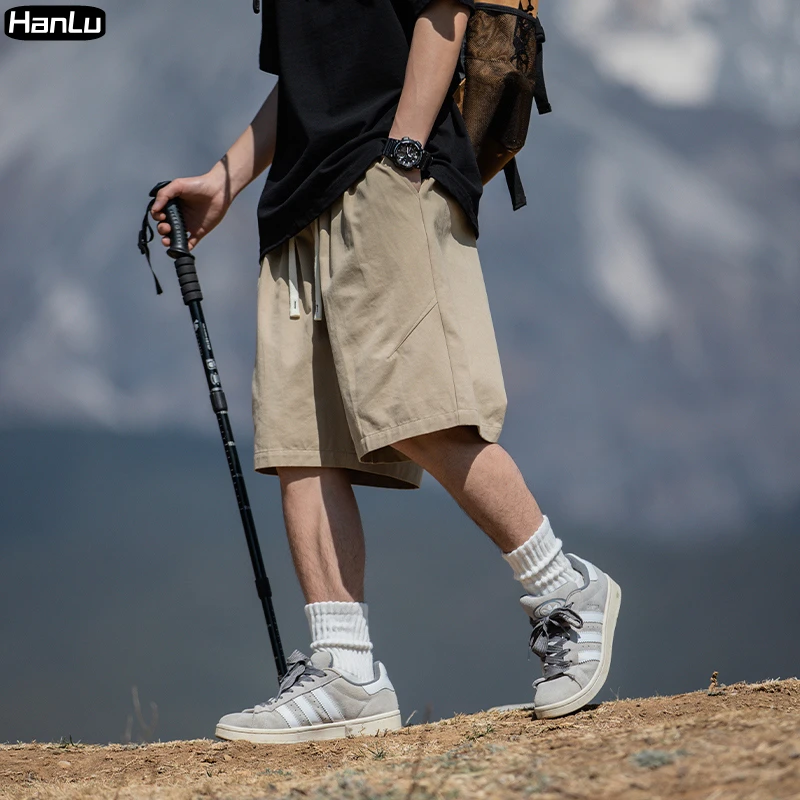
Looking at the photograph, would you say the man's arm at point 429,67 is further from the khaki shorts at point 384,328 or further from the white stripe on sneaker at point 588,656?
the white stripe on sneaker at point 588,656

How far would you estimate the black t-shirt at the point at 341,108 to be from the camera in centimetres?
286

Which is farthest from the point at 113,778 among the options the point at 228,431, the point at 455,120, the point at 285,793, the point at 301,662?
the point at 455,120

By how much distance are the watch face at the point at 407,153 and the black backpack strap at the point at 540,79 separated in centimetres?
59

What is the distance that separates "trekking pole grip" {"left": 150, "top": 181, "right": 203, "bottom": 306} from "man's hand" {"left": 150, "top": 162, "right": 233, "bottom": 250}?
0.02 meters

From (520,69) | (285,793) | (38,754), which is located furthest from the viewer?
(38,754)

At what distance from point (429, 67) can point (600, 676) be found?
72.1 inches

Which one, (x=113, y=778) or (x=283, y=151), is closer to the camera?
(x=113, y=778)

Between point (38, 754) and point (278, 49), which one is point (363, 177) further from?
point (38, 754)

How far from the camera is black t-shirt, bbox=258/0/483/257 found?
9.39 feet

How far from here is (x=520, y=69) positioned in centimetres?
301

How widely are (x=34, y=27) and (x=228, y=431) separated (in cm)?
298

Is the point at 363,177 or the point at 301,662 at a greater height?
the point at 363,177

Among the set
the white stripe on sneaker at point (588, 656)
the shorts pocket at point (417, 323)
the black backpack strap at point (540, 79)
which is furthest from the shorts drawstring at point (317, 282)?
the white stripe on sneaker at point (588, 656)

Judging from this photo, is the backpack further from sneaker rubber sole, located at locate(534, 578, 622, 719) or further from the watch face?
sneaker rubber sole, located at locate(534, 578, 622, 719)
